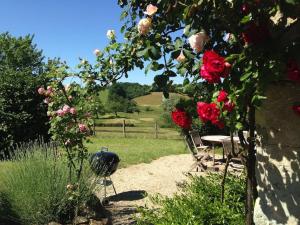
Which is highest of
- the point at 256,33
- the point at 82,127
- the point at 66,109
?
the point at 256,33

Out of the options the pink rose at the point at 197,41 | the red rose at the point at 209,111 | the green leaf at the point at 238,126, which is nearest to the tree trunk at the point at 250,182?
the green leaf at the point at 238,126

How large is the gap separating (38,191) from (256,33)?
393cm

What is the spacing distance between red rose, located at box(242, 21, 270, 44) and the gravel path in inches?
156

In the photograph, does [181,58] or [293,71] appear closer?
[293,71]

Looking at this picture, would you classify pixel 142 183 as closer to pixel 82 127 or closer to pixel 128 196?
pixel 128 196

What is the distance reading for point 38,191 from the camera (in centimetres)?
538

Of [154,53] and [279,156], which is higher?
[154,53]

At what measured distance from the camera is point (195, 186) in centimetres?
447

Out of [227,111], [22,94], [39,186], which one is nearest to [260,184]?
[227,111]

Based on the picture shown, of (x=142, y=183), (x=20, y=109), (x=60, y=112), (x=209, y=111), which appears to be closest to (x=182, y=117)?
(x=209, y=111)

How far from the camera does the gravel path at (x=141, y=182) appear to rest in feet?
23.2

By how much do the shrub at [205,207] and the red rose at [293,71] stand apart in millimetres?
1460

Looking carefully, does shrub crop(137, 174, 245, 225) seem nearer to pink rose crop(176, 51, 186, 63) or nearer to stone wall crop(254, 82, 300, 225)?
stone wall crop(254, 82, 300, 225)

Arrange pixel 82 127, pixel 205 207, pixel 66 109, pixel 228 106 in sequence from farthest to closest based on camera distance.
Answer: pixel 82 127 < pixel 66 109 < pixel 205 207 < pixel 228 106
